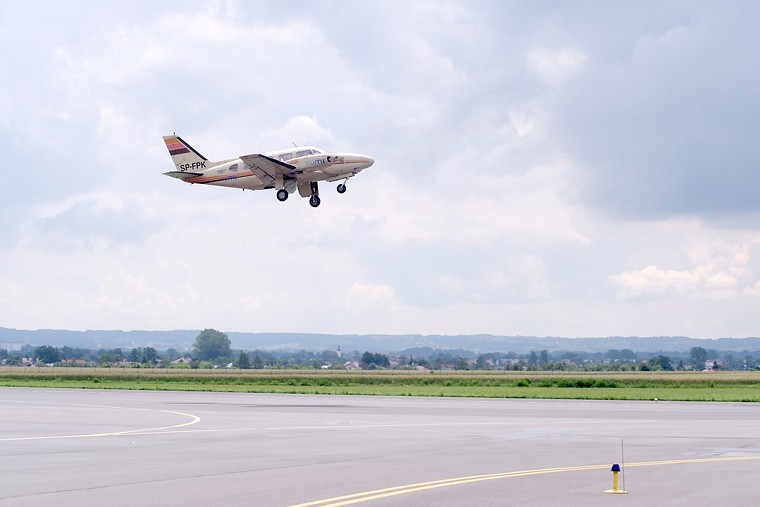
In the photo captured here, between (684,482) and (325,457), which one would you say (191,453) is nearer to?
(325,457)

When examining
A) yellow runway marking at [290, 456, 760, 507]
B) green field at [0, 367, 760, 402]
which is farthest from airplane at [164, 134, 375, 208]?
yellow runway marking at [290, 456, 760, 507]

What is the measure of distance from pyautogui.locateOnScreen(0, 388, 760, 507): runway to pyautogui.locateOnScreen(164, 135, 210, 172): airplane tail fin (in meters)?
23.0

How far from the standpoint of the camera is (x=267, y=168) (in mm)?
55938

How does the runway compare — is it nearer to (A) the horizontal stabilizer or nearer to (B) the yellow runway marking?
(B) the yellow runway marking

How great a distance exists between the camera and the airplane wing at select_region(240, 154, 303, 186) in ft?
180

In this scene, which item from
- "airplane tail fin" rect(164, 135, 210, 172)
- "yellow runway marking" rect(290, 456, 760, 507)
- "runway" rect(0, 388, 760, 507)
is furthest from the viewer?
"airplane tail fin" rect(164, 135, 210, 172)

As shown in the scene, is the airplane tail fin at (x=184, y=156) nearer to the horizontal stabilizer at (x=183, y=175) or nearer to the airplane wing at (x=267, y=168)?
the horizontal stabilizer at (x=183, y=175)

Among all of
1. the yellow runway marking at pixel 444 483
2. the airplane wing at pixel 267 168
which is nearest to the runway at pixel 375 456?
the yellow runway marking at pixel 444 483

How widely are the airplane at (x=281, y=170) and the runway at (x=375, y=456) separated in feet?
58.9

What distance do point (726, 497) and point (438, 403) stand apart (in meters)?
30.5

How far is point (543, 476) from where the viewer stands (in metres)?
18.6

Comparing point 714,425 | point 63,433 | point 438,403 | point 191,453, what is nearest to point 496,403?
point 438,403

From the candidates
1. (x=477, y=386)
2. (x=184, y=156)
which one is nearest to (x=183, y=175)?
(x=184, y=156)

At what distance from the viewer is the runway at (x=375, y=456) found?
16250 mm
